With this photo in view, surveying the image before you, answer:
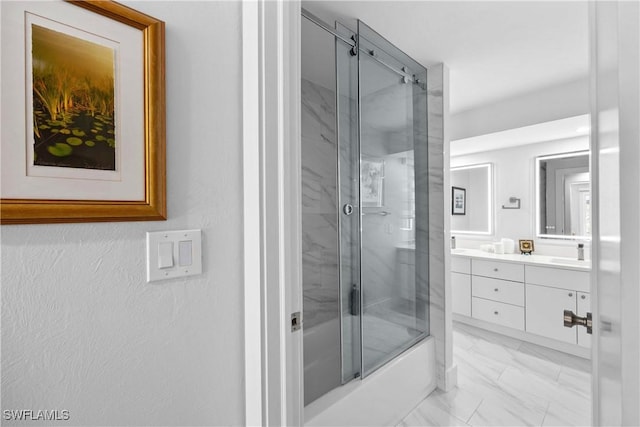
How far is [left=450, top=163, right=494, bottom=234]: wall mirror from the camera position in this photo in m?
3.94

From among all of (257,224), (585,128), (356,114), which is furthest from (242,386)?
(585,128)

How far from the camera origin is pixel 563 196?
3375mm

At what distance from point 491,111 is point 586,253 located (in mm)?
1753

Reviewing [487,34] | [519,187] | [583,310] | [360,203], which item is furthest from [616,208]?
[519,187]

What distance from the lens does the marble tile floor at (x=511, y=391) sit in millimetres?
2010

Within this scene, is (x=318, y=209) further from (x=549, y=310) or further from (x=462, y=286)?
(x=549, y=310)

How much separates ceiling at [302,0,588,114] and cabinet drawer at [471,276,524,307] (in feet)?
6.20

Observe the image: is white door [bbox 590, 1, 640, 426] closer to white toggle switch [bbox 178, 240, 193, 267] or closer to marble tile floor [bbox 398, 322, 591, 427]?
white toggle switch [bbox 178, 240, 193, 267]

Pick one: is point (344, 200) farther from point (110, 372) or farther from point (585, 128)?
point (585, 128)

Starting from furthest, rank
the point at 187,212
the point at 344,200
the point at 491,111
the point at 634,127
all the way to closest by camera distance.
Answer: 1. the point at 491,111
2. the point at 344,200
3. the point at 187,212
4. the point at 634,127

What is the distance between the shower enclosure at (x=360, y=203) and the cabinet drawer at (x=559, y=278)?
4.48ft

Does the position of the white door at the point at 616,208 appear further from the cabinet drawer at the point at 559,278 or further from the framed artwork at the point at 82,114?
the cabinet drawer at the point at 559,278

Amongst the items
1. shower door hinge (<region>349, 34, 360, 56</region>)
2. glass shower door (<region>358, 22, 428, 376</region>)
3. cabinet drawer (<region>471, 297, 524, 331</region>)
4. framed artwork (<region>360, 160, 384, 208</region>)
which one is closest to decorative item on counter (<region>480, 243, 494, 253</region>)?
cabinet drawer (<region>471, 297, 524, 331</region>)

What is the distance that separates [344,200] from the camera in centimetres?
181
